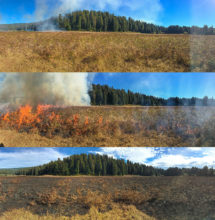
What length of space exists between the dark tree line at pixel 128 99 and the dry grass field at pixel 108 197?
4.18ft

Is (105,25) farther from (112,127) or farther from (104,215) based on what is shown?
(104,215)

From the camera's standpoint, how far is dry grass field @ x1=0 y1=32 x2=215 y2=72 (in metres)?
3.88

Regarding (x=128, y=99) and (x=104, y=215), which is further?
(x=128, y=99)

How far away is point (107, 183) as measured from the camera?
12.4 feet

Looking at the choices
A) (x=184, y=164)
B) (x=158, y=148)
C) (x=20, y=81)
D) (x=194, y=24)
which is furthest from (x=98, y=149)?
(x=194, y=24)

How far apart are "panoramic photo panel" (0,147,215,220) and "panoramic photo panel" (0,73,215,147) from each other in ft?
0.67

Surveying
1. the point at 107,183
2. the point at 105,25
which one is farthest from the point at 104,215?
the point at 105,25

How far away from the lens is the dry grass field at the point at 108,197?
3623mm

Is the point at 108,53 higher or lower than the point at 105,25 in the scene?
lower

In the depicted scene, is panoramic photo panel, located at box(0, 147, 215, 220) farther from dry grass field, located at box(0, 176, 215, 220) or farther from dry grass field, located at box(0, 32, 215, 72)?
dry grass field, located at box(0, 32, 215, 72)

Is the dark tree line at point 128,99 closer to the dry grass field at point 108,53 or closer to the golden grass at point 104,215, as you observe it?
the dry grass field at point 108,53

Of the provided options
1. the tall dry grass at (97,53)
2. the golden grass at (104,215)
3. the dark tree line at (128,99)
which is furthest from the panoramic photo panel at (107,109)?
the golden grass at (104,215)

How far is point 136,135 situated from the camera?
3.77 metres

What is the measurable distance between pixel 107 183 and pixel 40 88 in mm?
1978
